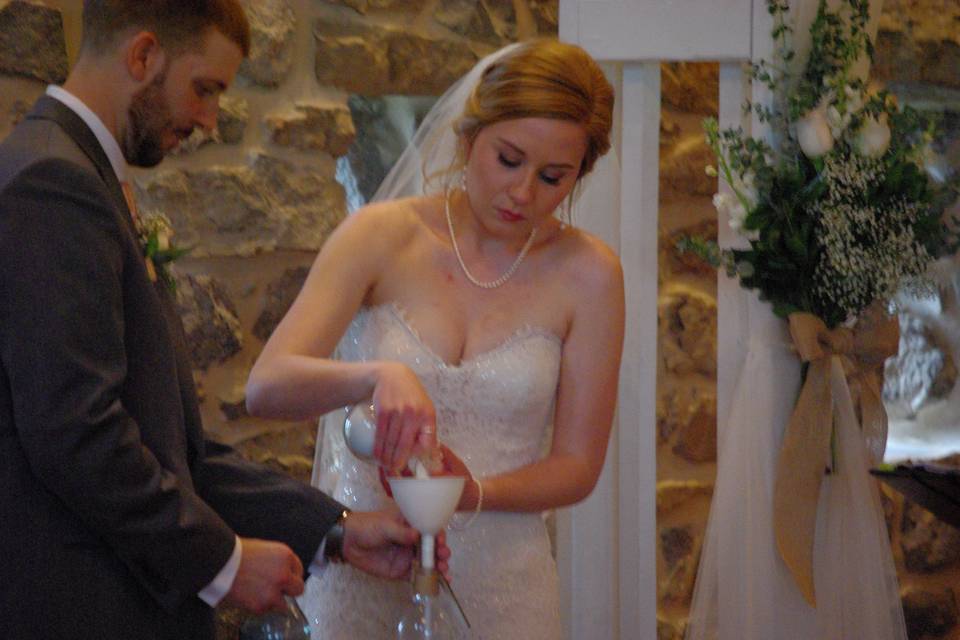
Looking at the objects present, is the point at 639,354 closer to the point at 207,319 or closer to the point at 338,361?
the point at 207,319

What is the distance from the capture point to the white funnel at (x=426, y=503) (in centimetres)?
148

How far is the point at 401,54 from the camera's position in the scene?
304 centimetres

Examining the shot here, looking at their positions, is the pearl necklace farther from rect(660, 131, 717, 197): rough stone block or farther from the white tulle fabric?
rect(660, 131, 717, 197): rough stone block

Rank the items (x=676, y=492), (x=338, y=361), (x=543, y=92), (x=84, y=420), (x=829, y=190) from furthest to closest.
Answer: (x=676, y=492) → (x=829, y=190) → (x=543, y=92) → (x=338, y=361) → (x=84, y=420)

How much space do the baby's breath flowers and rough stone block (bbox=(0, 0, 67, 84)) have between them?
1426 millimetres

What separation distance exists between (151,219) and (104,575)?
2.91 feet

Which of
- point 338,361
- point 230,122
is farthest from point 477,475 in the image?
point 230,122

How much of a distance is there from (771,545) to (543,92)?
1333mm

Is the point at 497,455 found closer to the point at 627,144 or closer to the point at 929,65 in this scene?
the point at 627,144

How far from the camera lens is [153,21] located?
5.25 ft

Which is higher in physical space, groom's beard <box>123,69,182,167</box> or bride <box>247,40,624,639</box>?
groom's beard <box>123,69,182,167</box>

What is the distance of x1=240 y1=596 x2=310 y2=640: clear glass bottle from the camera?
60.6 inches

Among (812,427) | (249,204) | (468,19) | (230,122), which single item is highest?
(468,19)

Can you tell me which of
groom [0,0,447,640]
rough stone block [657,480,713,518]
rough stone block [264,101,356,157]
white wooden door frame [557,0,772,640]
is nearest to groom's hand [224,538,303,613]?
groom [0,0,447,640]
